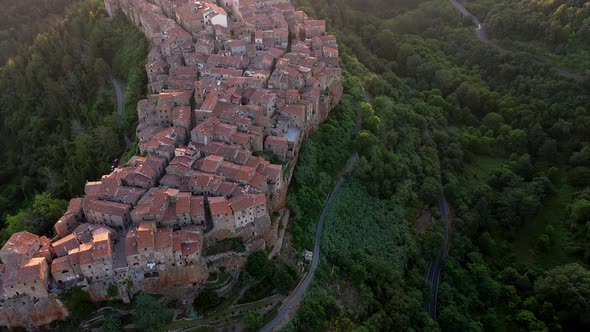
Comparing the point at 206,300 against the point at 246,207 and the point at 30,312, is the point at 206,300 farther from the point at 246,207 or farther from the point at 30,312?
the point at 30,312

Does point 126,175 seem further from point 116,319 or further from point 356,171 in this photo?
point 356,171

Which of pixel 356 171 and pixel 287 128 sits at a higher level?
pixel 287 128

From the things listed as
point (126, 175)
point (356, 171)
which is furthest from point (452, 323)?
point (126, 175)

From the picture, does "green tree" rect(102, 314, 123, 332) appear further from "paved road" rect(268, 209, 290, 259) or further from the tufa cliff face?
"paved road" rect(268, 209, 290, 259)

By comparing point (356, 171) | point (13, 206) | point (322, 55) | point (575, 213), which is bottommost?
point (13, 206)

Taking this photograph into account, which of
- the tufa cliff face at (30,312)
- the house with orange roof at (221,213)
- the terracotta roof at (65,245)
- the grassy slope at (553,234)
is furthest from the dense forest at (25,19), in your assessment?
the grassy slope at (553,234)

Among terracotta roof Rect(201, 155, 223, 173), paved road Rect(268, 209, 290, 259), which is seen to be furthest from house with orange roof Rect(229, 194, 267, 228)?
paved road Rect(268, 209, 290, 259)

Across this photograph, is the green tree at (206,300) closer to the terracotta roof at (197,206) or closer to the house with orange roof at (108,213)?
the terracotta roof at (197,206)
